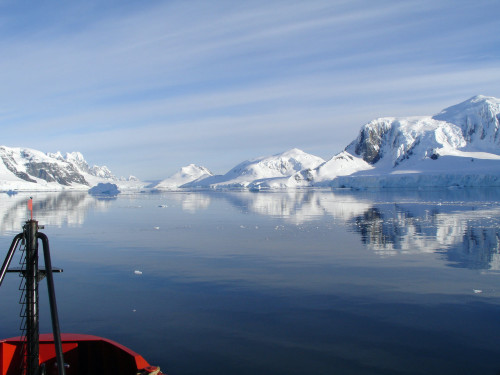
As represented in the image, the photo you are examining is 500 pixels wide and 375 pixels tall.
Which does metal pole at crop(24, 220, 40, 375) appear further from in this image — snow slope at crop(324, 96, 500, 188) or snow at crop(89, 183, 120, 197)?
snow slope at crop(324, 96, 500, 188)

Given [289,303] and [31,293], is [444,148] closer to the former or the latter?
[289,303]

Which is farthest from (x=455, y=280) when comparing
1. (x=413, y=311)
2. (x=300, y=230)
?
(x=300, y=230)

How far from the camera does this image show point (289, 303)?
12.0m

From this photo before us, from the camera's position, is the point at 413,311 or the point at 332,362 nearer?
the point at 332,362

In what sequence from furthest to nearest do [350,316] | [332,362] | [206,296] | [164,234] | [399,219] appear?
[399,219] < [164,234] < [206,296] < [350,316] < [332,362]

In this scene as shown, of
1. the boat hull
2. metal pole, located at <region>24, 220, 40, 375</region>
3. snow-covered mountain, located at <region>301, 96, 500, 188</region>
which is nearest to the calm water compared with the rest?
the boat hull

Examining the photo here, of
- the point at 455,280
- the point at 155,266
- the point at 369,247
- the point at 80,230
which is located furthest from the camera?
the point at 80,230

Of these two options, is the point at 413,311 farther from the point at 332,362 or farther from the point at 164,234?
the point at 164,234

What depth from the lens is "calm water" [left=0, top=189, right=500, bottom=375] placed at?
341 inches

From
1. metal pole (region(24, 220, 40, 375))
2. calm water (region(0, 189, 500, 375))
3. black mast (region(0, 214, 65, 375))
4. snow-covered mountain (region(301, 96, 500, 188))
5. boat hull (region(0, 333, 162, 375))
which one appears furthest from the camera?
snow-covered mountain (region(301, 96, 500, 188))

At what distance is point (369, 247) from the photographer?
20906 millimetres

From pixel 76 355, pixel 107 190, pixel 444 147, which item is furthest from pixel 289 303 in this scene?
pixel 444 147

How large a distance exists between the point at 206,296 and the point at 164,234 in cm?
1459

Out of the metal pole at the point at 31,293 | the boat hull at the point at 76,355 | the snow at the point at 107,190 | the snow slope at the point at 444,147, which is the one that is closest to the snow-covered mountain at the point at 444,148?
the snow slope at the point at 444,147
